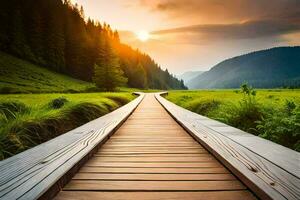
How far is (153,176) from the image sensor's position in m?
2.72

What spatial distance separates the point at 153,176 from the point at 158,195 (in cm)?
48

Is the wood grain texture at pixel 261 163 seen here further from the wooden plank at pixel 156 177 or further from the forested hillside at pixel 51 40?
the forested hillside at pixel 51 40

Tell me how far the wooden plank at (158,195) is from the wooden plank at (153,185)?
0.09 metres

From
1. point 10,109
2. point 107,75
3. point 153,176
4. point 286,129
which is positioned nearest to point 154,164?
point 153,176

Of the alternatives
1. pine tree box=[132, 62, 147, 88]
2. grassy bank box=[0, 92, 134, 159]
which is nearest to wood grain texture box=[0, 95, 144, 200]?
grassy bank box=[0, 92, 134, 159]

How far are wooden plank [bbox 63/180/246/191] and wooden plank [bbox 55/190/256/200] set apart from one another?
0.28 feet

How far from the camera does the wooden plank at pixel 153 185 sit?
94.3 inches

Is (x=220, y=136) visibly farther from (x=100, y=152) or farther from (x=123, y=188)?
(x=123, y=188)

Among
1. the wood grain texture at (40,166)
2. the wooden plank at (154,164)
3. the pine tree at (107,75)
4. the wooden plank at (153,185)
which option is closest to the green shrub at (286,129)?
the wooden plank at (154,164)

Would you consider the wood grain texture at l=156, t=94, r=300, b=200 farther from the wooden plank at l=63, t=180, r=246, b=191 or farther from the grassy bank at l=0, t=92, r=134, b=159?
the grassy bank at l=0, t=92, r=134, b=159

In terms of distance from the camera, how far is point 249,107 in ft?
24.2

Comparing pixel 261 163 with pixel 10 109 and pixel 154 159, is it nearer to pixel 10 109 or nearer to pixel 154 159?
pixel 154 159

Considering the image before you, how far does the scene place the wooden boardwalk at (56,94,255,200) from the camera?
228cm

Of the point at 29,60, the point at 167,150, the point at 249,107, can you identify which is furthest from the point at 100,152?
the point at 29,60
